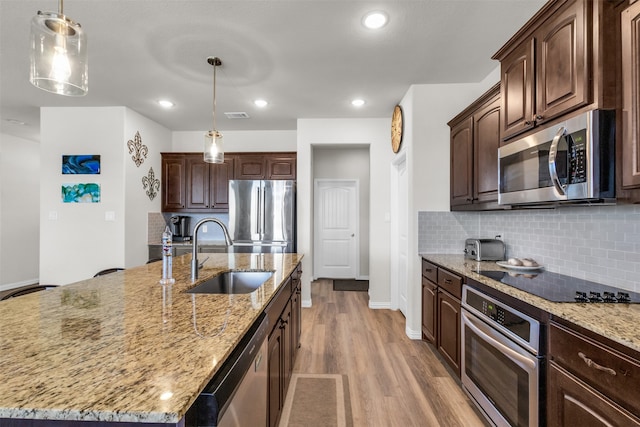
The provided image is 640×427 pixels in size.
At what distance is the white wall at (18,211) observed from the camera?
4.97 m

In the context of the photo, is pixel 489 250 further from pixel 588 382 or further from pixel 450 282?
pixel 588 382

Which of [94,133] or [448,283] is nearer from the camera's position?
[448,283]

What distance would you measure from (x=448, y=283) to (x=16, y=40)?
401 cm

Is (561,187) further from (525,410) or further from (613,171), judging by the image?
(525,410)

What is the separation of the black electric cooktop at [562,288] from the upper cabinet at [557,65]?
0.89 meters

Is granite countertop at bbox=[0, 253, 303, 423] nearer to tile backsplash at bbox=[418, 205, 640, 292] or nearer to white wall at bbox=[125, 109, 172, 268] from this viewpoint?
tile backsplash at bbox=[418, 205, 640, 292]

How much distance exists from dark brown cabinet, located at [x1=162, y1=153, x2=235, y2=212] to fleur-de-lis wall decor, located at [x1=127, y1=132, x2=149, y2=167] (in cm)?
45

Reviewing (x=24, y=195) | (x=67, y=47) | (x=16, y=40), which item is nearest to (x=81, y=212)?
(x=16, y=40)

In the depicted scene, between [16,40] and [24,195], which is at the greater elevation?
[16,40]

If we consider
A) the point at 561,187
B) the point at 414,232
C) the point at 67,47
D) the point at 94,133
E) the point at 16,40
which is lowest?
the point at 414,232

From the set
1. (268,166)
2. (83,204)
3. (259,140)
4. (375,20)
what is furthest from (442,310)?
(83,204)

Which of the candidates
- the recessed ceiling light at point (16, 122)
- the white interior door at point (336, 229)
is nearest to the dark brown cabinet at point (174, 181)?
the recessed ceiling light at point (16, 122)

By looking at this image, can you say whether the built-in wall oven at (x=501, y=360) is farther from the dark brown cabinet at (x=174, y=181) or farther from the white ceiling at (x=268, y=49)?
the dark brown cabinet at (x=174, y=181)

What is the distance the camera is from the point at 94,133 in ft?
12.8
